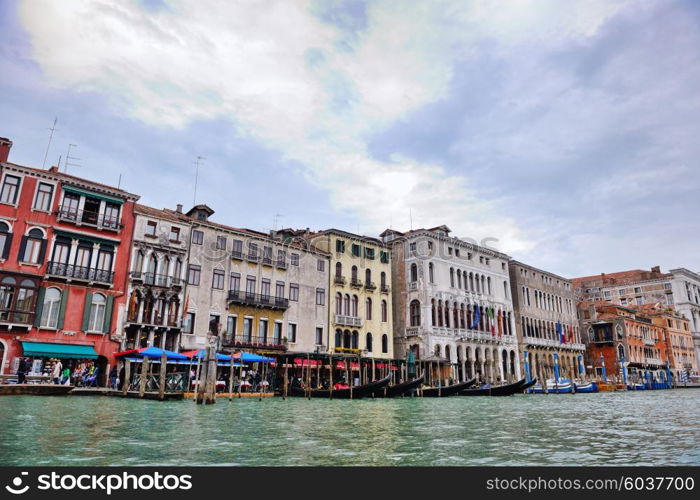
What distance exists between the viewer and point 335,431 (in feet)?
36.0

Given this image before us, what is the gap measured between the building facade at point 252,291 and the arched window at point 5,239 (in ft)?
27.7

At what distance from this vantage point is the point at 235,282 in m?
30.2

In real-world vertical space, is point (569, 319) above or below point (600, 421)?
above

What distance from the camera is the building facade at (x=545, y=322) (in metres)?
48.1

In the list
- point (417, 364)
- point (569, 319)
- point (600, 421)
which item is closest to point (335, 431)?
point (600, 421)

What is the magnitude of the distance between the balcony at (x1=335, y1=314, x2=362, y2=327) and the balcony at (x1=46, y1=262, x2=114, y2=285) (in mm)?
14942

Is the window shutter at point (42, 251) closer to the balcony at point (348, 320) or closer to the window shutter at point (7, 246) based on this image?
the window shutter at point (7, 246)

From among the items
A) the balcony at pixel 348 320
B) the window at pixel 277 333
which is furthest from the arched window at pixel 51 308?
the balcony at pixel 348 320

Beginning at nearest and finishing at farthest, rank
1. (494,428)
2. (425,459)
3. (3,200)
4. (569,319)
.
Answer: (425,459) < (494,428) < (3,200) < (569,319)

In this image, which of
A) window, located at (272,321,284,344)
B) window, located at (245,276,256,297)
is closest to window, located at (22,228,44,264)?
window, located at (245,276,256,297)

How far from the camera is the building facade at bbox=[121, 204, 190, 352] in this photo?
85.0ft

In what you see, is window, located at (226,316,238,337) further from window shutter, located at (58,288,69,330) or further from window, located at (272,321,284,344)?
window shutter, located at (58,288,69,330)
